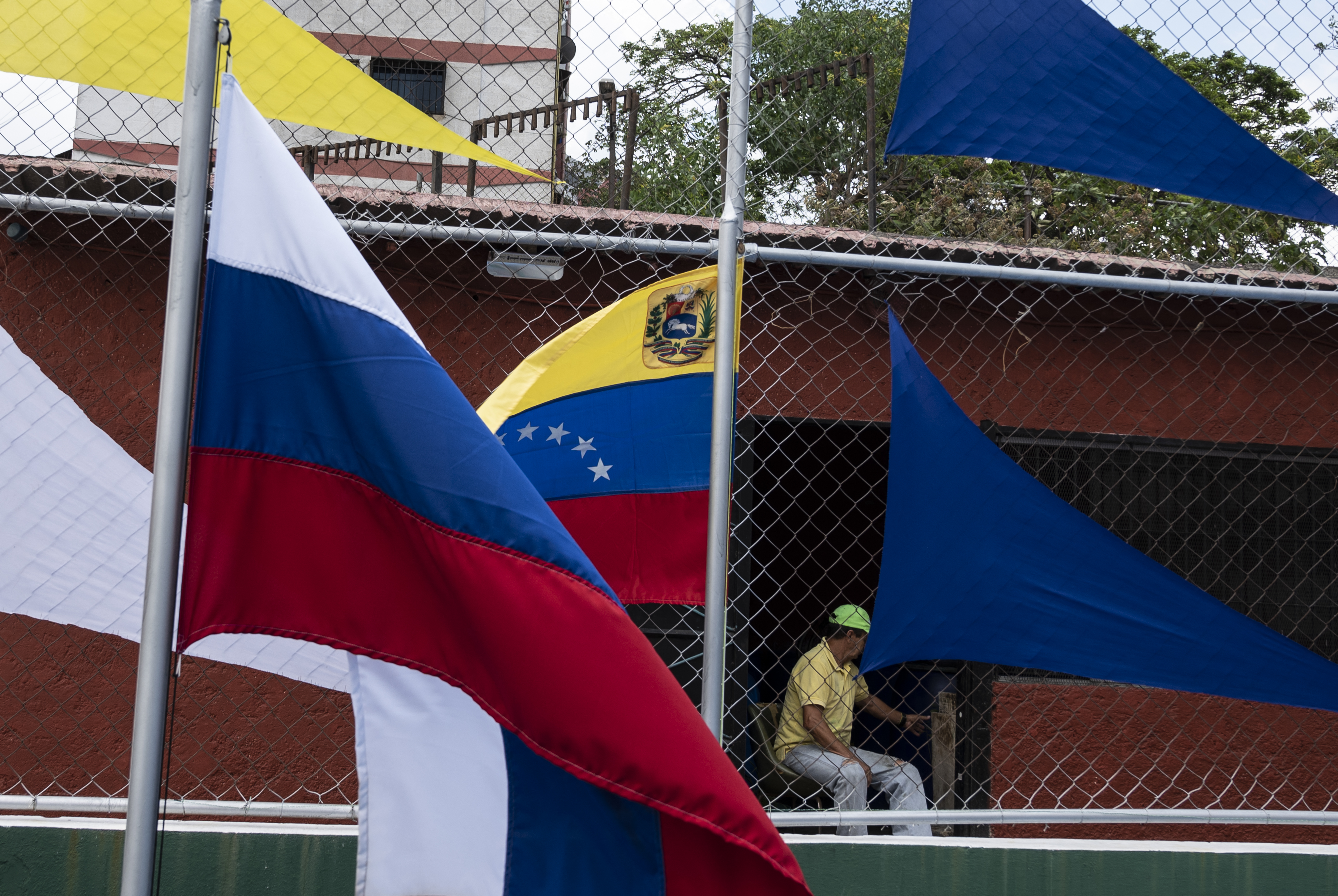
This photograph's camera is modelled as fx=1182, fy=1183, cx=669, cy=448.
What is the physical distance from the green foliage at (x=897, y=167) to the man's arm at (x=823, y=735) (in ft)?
6.60

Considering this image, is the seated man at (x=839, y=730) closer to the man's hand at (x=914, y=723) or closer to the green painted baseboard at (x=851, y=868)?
the man's hand at (x=914, y=723)

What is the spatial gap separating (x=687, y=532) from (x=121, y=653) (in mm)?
2481

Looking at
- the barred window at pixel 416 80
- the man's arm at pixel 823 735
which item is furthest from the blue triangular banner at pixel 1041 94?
the barred window at pixel 416 80

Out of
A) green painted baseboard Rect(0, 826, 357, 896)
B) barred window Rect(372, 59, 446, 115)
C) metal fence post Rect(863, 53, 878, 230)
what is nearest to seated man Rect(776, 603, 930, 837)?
metal fence post Rect(863, 53, 878, 230)

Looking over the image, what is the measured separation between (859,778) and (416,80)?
12.4m

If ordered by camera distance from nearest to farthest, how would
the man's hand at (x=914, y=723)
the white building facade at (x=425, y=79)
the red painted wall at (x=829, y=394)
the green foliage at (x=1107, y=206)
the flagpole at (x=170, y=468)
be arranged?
the flagpole at (x=170, y=468) < the red painted wall at (x=829, y=394) < the man's hand at (x=914, y=723) < the green foliage at (x=1107, y=206) < the white building facade at (x=425, y=79)

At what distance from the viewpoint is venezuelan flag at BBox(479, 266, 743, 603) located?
8.93 feet

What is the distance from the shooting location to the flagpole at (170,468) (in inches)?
65.7

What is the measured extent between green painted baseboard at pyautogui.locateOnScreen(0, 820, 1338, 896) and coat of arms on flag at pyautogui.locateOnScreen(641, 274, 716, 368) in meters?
1.20

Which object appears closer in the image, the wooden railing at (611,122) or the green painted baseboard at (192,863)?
the green painted baseboard at (192,863)

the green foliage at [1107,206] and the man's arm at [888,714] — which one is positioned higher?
the green foliage at [1107,206]

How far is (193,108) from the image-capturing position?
178cm

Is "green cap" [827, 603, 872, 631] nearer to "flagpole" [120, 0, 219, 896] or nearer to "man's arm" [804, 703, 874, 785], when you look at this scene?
"man's arm" [804, 703, 874, 785]

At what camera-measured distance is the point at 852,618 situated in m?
5.21
